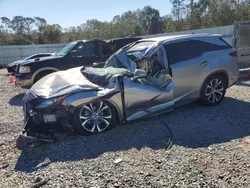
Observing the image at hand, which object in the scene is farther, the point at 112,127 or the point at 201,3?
the point at 201,3

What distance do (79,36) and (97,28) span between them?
20.8 feet

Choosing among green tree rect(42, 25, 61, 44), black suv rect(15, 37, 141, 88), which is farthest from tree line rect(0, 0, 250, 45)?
black suv rect(15, 37, 141, 88)

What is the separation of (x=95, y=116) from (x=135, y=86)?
943 mm

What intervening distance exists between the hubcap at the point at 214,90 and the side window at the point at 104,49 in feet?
14.8

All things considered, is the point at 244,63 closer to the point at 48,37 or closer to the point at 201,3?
the point at 201,3

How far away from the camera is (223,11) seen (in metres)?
26.0

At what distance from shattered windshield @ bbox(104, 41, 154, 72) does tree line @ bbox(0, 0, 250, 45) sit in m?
23.9

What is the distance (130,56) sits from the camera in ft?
17.4

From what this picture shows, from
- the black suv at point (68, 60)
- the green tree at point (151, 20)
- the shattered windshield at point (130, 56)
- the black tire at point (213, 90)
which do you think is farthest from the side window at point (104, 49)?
the green tree at point (151, 20)

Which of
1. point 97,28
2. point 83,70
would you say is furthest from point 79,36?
point 83,70

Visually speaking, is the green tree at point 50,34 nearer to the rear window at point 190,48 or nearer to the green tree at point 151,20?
the green tree at point 151,20

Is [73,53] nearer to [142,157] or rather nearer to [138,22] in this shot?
[142,157]

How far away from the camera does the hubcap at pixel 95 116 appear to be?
405 cm

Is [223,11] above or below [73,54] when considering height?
above
